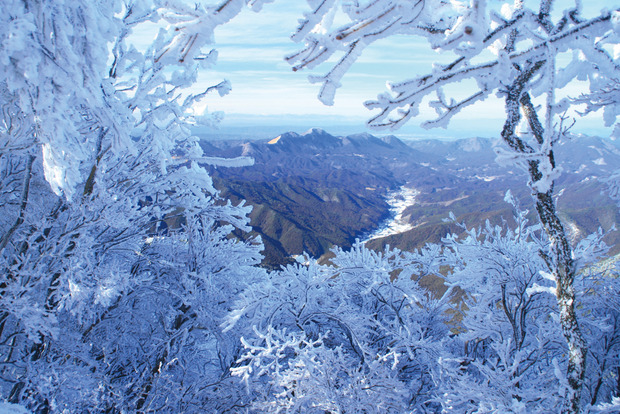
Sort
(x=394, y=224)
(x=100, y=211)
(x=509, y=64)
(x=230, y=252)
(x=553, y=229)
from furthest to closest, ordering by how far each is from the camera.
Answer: (x=394, y=224) → (x=230, y=252) → (x=100, y=211) → (x=553, y=229) → (x=509, y=64)

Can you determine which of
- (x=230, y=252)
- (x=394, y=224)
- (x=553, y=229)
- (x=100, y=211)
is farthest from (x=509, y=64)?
(x=394, y=224)

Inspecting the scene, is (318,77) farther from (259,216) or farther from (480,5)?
(259,216)

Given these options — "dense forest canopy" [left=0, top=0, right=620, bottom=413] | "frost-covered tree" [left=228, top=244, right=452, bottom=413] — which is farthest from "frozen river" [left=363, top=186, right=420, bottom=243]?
"dense forest canopy" [left=0, top=0, right=620, bottom=413]

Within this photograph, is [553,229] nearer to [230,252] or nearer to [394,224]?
[230,252]

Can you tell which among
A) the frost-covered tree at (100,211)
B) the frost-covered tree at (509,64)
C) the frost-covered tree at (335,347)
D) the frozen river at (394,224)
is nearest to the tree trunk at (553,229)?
the frost-covered tree at (509,64)

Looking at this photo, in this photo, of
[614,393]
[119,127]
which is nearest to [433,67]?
[119,127]

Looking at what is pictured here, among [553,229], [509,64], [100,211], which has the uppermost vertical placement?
[509,64]
